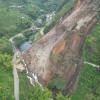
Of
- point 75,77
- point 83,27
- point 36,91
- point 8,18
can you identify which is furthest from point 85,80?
point 8,18

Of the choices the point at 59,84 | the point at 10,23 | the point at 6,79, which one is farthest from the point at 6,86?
the point at 10,23

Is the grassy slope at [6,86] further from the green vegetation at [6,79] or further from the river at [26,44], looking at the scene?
the river at [26,44]

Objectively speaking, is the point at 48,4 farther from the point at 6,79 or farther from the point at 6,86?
the point at 6,86

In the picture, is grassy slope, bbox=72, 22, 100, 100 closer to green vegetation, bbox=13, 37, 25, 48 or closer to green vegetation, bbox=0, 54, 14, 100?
green vegetation, bbox=0, 54, 14, 100

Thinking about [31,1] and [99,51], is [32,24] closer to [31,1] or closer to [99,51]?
[31,1]

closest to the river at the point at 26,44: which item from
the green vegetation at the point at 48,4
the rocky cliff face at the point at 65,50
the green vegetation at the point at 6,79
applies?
the rocky cliff face at the point at 65,50
